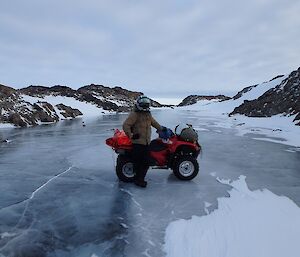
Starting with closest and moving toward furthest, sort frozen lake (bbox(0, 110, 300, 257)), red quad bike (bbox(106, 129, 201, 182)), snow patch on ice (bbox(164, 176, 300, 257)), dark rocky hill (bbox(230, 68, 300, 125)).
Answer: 1. snow patch on ice (bbox(164, 176, 300, 257))
2. frozen lake (bbox(0, 110, 300, 257))
3. red quad bike (bbox(106, 129, 201, 182))
4. dark rocky hill (bbox(230, 68, 300, 125))

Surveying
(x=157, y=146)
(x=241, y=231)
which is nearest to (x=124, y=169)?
Result: (x=157, y=146)

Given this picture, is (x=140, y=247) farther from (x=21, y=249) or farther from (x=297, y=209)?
(x=297, y=209)

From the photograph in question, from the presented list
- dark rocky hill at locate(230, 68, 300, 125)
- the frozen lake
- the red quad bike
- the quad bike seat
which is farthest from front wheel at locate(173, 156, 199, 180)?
dark rocky hill at locate(230, 68, 300, 125)

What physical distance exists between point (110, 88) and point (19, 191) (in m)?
123

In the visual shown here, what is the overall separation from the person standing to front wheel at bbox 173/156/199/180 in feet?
2.72

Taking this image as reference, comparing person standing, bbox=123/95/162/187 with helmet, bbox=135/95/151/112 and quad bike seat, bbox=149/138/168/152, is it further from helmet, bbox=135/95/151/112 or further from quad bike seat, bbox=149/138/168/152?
quad bike seat, bbox=149/138/168/152

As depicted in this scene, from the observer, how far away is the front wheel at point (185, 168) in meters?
8.55

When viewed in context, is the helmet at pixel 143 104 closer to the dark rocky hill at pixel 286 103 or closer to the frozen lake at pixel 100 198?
the frozen lake at pixel 100 198

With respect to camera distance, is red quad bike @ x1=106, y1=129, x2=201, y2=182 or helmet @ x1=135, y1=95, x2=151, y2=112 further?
red quad bike @ x1=106, y1=129, x2=201, y2=182

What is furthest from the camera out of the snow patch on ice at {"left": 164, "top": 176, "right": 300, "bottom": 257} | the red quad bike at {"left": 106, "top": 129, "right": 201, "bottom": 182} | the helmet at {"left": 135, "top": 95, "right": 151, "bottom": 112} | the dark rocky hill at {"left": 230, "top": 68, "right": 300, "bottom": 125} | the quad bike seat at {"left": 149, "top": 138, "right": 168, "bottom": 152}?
the dark rocky hill at {"left": 230, "top": 68, "right": 300, "bottom": 125}

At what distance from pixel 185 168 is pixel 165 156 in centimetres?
56

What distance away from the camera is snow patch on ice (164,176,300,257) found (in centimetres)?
478

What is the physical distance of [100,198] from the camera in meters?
7.24

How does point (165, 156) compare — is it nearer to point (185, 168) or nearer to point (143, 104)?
point (185, 168)
